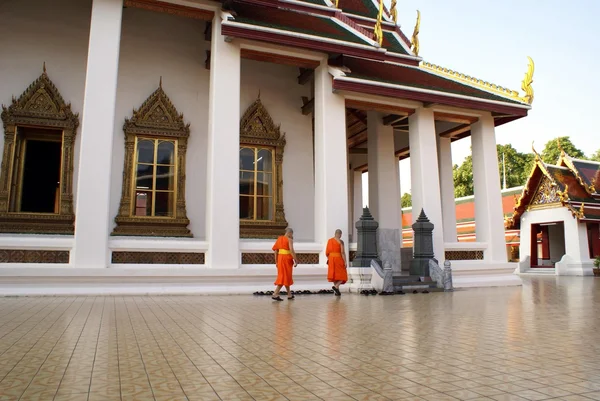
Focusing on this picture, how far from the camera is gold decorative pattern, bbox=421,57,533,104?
1085 centimetres

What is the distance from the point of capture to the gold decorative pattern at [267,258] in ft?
27.0

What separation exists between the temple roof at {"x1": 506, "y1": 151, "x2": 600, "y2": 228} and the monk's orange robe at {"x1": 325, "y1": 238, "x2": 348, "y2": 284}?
12648 millimetres

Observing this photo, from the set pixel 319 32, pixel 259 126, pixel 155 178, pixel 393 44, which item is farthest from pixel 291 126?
pixel 393 44

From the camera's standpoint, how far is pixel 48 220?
857 cm

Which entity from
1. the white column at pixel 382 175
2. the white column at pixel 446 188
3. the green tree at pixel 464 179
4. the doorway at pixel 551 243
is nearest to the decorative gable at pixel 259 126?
the white column at pixel 382 175

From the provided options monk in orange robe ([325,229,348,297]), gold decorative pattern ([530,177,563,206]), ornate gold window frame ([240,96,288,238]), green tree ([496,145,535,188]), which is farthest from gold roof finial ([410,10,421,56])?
green tree ([496,145,535,188])

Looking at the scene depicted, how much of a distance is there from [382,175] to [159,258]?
19.8ft

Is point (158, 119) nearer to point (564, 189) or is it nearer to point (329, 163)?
point (329, 163)

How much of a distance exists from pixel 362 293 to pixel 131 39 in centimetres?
679

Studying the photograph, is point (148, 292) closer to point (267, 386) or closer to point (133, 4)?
point (133, 4)

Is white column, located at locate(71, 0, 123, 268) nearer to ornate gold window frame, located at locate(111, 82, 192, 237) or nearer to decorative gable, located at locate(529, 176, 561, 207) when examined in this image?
ornate gold window frame, located at locate(111, 82, 192, 237)

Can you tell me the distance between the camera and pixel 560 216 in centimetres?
1788

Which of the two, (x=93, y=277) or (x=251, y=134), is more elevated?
(x=251, y=134)

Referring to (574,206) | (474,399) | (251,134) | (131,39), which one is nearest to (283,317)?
(474,399)
